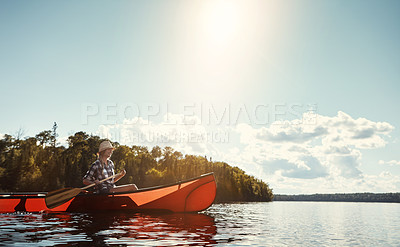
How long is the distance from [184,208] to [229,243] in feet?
20.5

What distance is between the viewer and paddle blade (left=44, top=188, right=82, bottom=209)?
1095 centimetres

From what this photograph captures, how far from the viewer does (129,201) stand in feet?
36.7

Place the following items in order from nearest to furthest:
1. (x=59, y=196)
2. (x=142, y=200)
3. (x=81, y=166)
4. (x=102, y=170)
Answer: (x=102, y=170) → (x=59, y=196) → (x=142, y=200) → (x=81, y=166)

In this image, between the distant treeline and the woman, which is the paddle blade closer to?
the woman

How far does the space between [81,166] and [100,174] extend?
5585 centimetres

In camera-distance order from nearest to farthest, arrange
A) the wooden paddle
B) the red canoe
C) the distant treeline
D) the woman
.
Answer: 1. the woman
2. the wooden paddle
3. the red canoe
4. the distant treeline

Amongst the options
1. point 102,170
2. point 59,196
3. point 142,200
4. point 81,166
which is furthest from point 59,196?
point 81,166

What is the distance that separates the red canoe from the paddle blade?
270 mm

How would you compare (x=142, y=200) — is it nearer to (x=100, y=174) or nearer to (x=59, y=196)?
(x=100, y=174)

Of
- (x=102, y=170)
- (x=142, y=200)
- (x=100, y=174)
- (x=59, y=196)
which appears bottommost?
(x=142, y=200)

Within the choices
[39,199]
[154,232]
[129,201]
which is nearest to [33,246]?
[154,232]

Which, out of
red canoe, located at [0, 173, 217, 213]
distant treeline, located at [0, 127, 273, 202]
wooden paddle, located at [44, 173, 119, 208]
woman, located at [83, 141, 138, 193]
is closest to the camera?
woman, located at [83, 141, 138, 193]

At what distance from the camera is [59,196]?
36.4ft

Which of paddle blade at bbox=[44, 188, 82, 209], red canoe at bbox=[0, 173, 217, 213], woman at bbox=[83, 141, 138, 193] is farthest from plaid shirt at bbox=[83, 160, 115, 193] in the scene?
paddle blade at bbox=[44, 188, 82, 209]
